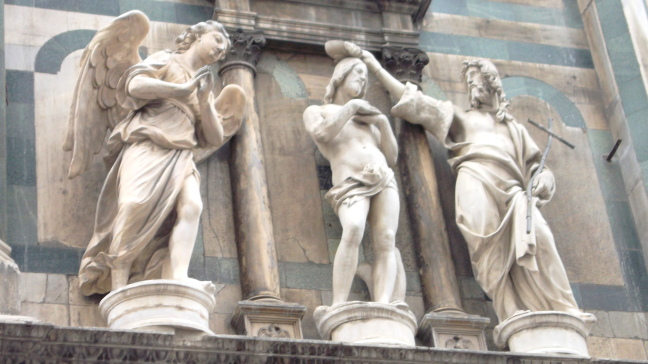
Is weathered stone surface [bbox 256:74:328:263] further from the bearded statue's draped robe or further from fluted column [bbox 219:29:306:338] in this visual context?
the bearded statue's draped robe

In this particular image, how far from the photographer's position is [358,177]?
11992mm

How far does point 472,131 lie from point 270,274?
7.73 ft

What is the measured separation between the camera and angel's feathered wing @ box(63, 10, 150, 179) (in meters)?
11.8

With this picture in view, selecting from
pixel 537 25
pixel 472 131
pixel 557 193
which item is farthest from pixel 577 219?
pixel 537 25

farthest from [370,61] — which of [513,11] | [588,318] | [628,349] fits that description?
[628,349]

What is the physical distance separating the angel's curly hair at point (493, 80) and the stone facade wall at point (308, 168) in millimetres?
569

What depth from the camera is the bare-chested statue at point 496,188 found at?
12.0 m

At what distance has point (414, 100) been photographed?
12961 millimetres

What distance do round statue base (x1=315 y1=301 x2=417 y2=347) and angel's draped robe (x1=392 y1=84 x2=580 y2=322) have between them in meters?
A: 1.04

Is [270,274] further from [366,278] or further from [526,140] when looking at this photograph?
[526,140]

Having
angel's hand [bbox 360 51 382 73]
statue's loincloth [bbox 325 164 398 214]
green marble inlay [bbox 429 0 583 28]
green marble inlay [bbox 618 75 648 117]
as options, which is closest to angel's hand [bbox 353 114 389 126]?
statue's loincloth [bbox 325 164 398 214]

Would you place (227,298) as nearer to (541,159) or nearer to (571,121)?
(541,159)

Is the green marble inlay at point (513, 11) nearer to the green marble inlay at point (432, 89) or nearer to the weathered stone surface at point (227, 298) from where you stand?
the green marble inlay at point (432, 89)

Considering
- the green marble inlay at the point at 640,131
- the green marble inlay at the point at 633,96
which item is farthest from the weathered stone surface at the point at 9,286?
the green marble inlay at the point at 633,96
